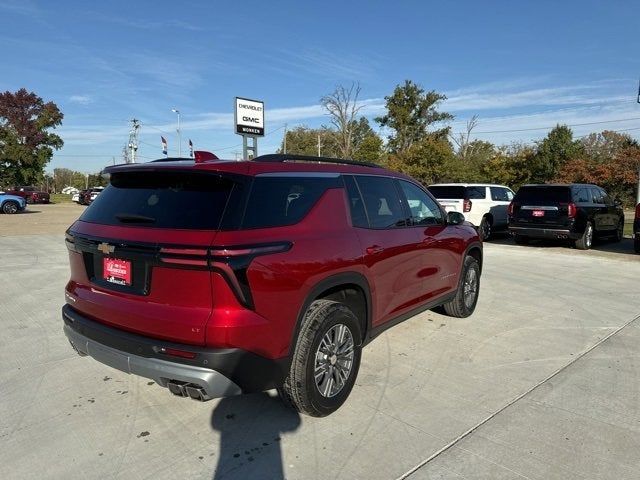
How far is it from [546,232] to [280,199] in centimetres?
1107

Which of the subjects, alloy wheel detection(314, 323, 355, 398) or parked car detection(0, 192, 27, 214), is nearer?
alloy wheel detection(314, 323, 355, 398)

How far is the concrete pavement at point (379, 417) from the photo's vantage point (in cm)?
278

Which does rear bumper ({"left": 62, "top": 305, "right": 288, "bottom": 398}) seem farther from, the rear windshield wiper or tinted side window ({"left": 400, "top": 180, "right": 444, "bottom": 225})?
tinted side window ({"left": 400, "top": 180, "right": 444, "bottom": 225})

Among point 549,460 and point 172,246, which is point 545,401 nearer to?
point 549,460

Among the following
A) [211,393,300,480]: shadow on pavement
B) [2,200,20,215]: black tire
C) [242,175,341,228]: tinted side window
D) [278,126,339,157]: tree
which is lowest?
[2,200,20,215]: black tire

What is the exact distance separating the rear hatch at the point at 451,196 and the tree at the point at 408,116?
1568 inches

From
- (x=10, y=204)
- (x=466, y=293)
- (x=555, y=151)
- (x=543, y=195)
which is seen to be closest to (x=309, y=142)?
(x=555, y=151)

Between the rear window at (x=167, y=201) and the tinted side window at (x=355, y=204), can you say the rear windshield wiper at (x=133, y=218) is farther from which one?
the tinted side window at (x=355, y=204)

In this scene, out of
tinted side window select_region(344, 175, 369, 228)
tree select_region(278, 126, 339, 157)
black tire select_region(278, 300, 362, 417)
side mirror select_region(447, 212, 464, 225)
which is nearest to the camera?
black tire select_region(278, 300, 362, 417)

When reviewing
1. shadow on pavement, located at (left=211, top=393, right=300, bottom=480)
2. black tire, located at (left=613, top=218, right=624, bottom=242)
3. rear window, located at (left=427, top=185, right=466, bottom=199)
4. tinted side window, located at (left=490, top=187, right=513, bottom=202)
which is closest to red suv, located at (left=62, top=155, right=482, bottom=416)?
shadow on pavement, located at (left=211, top=393, right=300, bottom=480)

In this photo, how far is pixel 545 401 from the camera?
11.8 feet

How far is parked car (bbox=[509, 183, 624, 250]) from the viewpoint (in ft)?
39.5

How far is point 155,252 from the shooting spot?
2742 mm

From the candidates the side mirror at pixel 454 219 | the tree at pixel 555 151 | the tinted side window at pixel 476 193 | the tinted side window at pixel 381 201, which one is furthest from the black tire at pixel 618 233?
the tree at pixel 555 151
